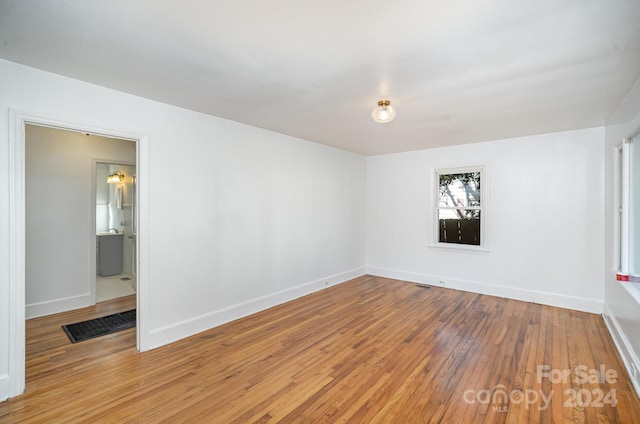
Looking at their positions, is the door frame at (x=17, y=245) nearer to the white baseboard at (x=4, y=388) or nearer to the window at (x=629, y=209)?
the white baseboard at (x=4, y=388)

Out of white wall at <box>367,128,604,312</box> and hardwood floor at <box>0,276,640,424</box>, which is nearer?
hardwood floor at <box>0,276,640,424</box>

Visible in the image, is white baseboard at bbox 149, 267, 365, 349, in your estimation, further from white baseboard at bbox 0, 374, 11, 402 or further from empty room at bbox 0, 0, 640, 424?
white baseboard at bbox 0, 374, 11, 402

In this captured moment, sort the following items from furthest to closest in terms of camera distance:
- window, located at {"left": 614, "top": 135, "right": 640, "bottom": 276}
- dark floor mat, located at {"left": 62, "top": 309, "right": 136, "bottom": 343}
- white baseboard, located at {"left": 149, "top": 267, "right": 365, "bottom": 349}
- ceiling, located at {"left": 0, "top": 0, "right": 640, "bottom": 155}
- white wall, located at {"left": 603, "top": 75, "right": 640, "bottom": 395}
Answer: dark floor mat, located at {"left": 62, "top": 309, "right": 136, "bottom": 343}, white baseboard, located at {"left": 149, "top": 267, "right": 365, "bottom": 349}, window, located at {"left": 614, "top": 135, "right": 640, "bottom": 276}, white wall, located at {"left": 603, "top": 75, "right": 640, "bottom": 395}, ceiling, located at {"left": 0, "top": 0, "right": 640, "bottom": 155}

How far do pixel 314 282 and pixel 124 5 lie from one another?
4362 mm

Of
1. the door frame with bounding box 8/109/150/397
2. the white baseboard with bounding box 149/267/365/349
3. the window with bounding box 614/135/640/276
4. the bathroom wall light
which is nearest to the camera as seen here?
the door frame with bounding box 8/109/150/397

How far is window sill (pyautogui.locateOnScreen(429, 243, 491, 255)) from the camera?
5.03 meters

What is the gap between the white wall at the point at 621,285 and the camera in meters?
2.53

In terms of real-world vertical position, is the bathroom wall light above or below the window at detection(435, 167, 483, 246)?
above

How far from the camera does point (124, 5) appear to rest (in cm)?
159

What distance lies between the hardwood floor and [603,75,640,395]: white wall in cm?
17

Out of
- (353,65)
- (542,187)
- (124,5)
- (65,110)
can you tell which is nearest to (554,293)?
(542,187)

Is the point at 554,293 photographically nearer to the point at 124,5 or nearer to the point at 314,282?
the point at 314,282

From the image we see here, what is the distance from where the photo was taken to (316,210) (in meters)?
5.21

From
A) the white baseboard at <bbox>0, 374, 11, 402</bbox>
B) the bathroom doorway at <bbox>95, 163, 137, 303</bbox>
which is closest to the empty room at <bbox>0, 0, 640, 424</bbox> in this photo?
the white baseboard at <bbox>0, 374, 11, 402</bbox>
